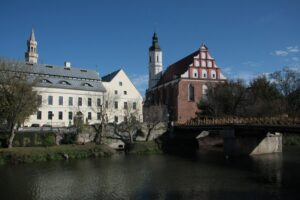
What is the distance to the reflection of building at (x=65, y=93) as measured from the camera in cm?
4869

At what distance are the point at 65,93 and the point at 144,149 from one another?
1748 cm

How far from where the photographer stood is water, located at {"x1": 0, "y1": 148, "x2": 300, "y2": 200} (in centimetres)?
1880

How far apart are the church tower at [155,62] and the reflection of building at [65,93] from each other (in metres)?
24.4

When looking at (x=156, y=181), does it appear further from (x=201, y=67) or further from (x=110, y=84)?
(x=201, y=67)

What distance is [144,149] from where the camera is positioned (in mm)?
42125

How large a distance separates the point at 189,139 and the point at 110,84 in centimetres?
1712

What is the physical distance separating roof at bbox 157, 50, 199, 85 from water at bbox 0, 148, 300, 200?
3659 cm

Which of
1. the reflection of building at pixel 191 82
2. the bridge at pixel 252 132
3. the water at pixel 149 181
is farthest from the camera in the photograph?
the reflection of building at pixel 191 82

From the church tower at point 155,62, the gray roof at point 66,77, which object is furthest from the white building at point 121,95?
the church tower at point 155,62

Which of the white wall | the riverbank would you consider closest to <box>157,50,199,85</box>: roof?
the white wall

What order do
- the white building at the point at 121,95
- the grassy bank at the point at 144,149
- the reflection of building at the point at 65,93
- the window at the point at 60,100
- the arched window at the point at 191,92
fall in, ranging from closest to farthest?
the grassy bank at the point at 144,149 < the reflection of building at the point at 65,93 < the window at the point at 60,100 < the white building at the point at 121,95 < the arched window at the point at 191,92

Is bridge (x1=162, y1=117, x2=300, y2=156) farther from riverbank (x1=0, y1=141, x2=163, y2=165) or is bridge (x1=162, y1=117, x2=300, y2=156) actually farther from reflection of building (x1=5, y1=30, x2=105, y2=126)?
reflection of building (x1=5, y1=30, x2=105, y2=126)

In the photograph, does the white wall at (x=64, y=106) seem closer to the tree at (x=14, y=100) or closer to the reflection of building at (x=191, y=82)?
the tree at (x=14, y=100)

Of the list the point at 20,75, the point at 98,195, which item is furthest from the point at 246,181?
the point at 20,75
